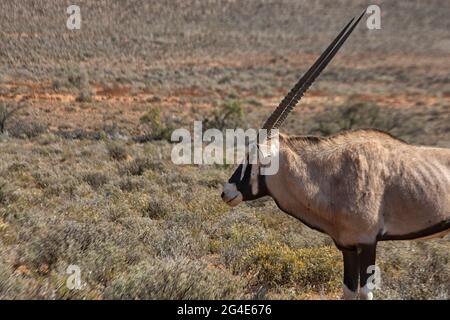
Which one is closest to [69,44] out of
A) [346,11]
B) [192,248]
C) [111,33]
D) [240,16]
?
[111,33]

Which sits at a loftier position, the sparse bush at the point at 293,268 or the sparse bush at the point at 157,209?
the sparse bush at the point at 157,209

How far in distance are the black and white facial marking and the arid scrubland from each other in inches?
31.4

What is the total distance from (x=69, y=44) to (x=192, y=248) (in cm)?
3650

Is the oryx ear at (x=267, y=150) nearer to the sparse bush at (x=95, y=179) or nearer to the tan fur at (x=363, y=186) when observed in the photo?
the tan fur at (x=363, y=186)

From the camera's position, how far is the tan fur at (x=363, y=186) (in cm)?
391

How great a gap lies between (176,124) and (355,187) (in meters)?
21.7

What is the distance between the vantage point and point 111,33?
42.8 metres

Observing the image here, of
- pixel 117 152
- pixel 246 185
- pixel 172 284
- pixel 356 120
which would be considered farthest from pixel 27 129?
pixel 246 185

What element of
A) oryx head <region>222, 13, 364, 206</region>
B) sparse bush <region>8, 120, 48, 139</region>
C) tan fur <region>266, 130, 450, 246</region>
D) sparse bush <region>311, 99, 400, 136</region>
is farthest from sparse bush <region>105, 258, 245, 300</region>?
sparse bush <region>311, 99, 400, 136</region>

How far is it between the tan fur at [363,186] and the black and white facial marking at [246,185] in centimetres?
9

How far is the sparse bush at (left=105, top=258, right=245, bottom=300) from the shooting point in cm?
405

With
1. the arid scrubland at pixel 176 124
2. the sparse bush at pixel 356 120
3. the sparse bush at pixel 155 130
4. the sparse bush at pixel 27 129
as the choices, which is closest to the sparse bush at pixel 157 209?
the arid scrubland at pixel 176 124

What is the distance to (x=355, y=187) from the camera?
394 cm
